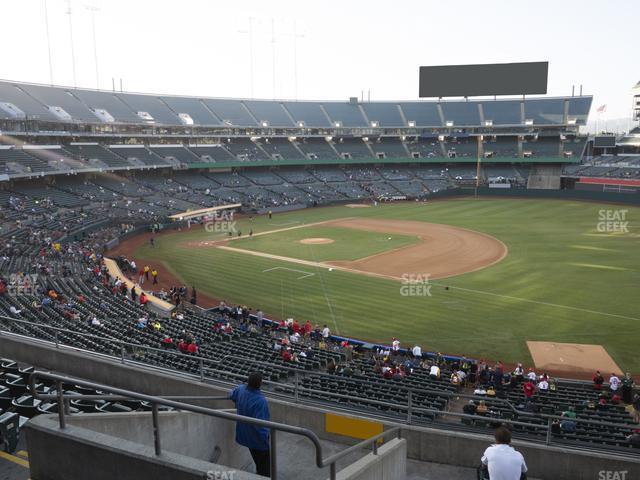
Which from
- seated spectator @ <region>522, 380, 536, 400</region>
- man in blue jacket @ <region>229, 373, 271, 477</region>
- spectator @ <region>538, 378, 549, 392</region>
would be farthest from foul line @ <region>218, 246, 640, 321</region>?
man in blue jacket @ <region>229, 373, 271, 477</region>

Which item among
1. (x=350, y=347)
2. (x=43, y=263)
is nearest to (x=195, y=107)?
(x=43, y=263)

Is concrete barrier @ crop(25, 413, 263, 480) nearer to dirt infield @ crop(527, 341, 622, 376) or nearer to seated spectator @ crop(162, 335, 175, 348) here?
seated spectator @ crop(162, 335, 175, 348)

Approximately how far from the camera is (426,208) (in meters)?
67.9

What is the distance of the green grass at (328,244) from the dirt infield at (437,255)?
1596 mm

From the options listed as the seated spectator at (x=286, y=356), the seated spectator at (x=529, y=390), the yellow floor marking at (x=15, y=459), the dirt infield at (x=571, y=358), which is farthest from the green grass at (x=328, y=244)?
the yellow floor marking at (x=15, y=459)

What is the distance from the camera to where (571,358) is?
68.8 ft

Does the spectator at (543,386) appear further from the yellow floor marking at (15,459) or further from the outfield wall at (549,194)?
the outfield wall at (549,194)

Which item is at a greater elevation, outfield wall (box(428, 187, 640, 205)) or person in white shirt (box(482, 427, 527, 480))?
person in white shirt (box(482, 427, 527, 480))

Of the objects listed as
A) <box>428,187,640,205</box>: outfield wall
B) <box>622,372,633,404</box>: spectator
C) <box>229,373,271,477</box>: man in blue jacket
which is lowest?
<box>622,372,633,404</box>: spectator

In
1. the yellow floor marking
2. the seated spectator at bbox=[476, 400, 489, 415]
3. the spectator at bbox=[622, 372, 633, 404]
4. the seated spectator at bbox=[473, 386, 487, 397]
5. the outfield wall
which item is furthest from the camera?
the outfield wall

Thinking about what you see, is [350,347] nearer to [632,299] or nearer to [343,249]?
[632,299]

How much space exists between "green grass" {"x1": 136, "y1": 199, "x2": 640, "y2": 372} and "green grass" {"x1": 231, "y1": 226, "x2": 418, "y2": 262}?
0.46 m

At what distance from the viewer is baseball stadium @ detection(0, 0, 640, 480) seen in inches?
295

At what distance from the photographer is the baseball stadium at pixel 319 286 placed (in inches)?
295
